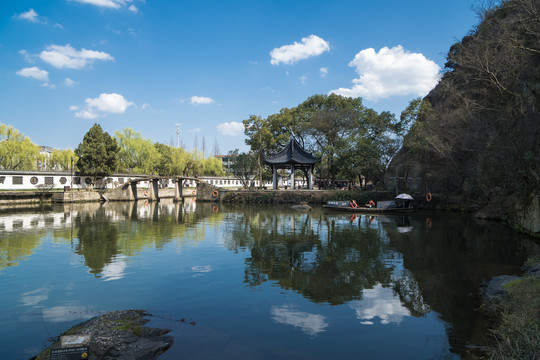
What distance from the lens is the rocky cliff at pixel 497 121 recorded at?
59.5 ft

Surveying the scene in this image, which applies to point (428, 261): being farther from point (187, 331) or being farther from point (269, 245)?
point (187, 331)

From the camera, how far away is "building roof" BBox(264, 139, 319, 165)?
149ft

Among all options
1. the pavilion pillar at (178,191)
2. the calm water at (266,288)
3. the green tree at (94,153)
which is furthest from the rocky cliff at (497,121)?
the green tree at (94,153)

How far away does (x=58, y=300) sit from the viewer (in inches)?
389

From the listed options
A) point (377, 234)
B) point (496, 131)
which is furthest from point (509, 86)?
point (377, 234)

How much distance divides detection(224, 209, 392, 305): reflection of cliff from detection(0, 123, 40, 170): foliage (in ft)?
141

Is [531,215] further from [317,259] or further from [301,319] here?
[301,319]

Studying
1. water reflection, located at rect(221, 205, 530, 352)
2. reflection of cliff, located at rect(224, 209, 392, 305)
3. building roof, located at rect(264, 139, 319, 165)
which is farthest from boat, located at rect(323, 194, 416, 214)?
building roof, located at rect(264, 139, 319, 165)

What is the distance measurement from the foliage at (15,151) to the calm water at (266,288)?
1418 inches

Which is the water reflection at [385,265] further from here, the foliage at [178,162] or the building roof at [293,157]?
the foliage at [178,162]

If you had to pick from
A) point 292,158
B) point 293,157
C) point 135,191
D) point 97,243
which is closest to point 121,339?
point 97,243

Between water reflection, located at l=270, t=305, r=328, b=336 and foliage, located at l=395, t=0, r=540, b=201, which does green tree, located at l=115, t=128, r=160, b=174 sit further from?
water reflection, located at l=270, t=305, r=328, b=336

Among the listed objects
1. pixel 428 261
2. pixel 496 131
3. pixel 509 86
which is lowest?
pixel 428 261

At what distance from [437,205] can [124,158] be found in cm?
5211
